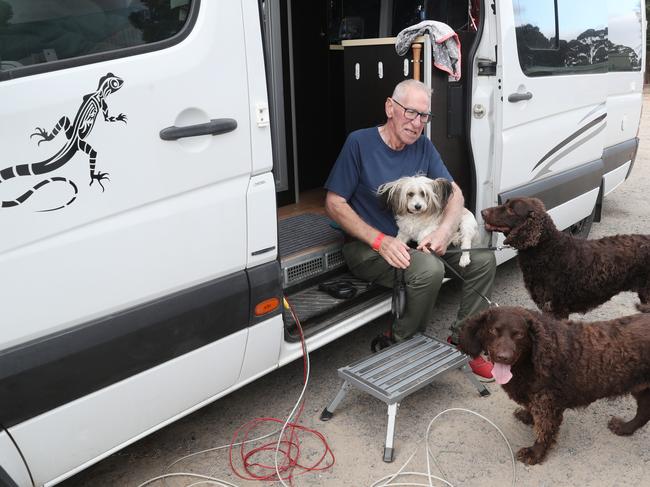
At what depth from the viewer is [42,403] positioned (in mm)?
1894

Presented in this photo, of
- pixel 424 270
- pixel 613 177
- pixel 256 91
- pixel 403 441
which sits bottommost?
pixel 403 441

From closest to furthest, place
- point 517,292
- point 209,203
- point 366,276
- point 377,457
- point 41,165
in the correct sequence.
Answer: point 41,165 → point 209,203 → point 377,457 → point 366,276 → point 517,292

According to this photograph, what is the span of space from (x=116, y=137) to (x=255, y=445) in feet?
5.57

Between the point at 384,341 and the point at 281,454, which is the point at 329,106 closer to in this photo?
the point at 384,341

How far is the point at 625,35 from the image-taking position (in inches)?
228

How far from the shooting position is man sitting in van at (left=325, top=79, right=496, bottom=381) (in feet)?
10.5

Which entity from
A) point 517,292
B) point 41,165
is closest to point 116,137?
point 41,165

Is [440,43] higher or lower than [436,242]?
higher

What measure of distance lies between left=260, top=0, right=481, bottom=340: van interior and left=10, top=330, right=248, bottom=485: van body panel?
471 millimetres

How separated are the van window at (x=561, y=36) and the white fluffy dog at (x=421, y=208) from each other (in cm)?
106

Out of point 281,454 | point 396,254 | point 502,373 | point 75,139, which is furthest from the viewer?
point 396,254

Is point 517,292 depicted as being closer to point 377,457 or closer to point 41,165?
point 377,457

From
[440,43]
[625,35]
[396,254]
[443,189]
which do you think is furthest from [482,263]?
[625,35]

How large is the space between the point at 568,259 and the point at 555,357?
122cm
